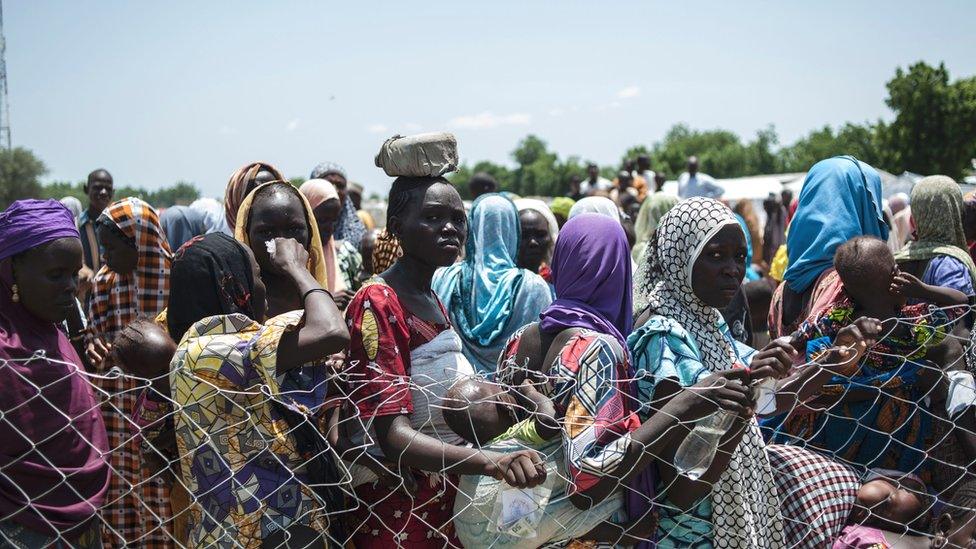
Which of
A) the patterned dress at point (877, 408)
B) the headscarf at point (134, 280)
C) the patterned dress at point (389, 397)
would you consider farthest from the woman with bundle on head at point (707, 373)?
the headscarf at point (134, 280)

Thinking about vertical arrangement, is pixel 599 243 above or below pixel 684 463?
above

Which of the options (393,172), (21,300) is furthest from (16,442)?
(393,172)

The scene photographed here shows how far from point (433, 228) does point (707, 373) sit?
3.59 feet

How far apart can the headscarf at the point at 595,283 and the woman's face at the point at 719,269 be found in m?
0.26

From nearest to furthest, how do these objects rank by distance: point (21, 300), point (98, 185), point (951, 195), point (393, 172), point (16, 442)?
point (16, 442) < point (21, 300) < point (393, 172) < point (951, 195) < point (98, 185)

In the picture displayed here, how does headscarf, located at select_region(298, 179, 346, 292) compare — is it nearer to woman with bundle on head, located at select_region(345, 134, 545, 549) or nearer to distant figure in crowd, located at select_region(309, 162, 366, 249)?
distant figure in crowd, located at select_region(309, 162, 366, 249)

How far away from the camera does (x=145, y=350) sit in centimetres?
284

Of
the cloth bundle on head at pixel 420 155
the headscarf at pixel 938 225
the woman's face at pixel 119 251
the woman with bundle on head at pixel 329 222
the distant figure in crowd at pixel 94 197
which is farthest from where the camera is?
the distant figure in crowd at pixel 94 197

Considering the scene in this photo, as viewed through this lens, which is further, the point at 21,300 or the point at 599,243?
the point at 599,243

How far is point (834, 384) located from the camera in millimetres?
3594

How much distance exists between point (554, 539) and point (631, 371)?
627 millimetres

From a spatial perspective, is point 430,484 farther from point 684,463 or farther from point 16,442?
point 16,442

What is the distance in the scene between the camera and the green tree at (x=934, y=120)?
32156mm

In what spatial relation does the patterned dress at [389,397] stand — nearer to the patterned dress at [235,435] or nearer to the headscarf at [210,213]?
the patterned dress at [235,435]
